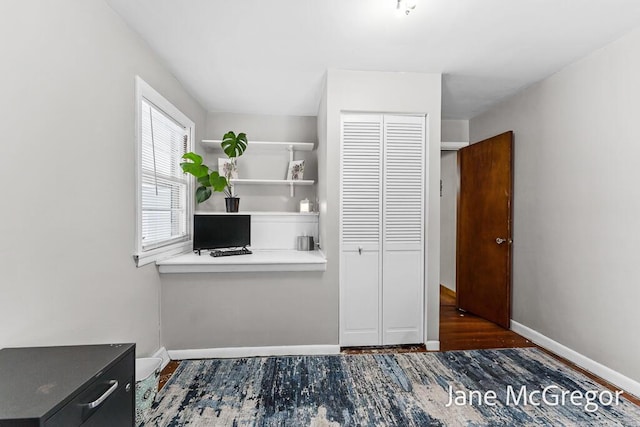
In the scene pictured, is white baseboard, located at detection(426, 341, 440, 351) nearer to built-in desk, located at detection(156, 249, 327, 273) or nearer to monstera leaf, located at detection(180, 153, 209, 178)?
built-in desk, located at detection(156, 249, 327, 273)

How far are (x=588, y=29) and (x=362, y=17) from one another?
1.57m

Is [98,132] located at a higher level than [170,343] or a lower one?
higher

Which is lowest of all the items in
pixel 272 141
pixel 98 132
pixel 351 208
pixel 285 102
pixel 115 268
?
pixel 115 268

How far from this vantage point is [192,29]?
6.97 feet

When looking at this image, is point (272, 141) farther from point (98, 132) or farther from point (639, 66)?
point (639, 66)

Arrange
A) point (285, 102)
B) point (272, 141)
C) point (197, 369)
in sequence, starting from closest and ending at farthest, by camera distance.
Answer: point (197, 369) < point (285, 102) < point (272, 141)

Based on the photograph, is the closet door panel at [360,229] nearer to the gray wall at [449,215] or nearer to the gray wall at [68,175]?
the gray wall at [68,175]

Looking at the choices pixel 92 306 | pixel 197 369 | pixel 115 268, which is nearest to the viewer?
pixel 92 306

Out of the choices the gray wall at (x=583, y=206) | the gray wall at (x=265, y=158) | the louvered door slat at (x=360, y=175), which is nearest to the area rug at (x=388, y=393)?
the gray wall at (x=583, y=206)

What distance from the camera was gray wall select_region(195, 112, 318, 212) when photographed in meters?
3.81

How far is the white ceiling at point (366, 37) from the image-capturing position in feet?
6.23

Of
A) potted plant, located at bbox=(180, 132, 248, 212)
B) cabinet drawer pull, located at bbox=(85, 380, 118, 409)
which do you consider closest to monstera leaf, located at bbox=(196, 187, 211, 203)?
potted plant, located at bbox=(180, 132, 248, 212)

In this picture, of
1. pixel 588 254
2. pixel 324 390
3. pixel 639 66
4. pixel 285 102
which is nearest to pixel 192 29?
pixel 285 102

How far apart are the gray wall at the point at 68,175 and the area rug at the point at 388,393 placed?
631 millimetres
